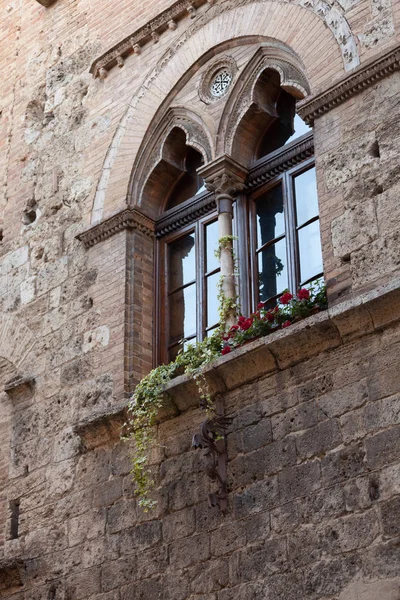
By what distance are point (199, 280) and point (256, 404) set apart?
5.56 feet

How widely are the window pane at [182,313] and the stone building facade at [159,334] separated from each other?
0.56 feet

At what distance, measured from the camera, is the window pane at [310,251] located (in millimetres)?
7422

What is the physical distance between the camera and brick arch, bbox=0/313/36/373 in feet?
29.0

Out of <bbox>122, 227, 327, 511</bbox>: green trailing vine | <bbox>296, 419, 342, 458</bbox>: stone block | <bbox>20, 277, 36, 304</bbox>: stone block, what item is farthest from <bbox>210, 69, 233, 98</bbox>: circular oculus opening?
<bbox>296, 419, 342, 458</bbox>: stone block

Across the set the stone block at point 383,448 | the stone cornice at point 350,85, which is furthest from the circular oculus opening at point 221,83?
the stone block at point 383,448

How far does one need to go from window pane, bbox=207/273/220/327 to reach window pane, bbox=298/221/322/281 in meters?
0.75

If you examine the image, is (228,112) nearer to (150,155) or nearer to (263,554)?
(150,155)

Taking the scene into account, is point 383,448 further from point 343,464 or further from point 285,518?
point 285,518

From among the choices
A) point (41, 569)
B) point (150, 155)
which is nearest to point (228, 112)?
point (150, 155)

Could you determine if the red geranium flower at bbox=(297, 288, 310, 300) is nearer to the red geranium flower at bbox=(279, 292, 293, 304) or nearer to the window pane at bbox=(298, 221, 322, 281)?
the red geranium flower at bbox=(279, 292, 293, 304)

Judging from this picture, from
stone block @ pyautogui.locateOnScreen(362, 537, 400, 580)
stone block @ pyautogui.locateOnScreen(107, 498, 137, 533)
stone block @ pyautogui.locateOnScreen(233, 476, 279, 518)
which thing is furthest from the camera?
stone block @ pyautogui.locateOnScreen(107, 498, 137, 533)

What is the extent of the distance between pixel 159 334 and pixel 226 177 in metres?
1.30

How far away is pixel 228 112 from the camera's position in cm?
835

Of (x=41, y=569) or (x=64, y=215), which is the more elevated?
(x=64, y=215)
